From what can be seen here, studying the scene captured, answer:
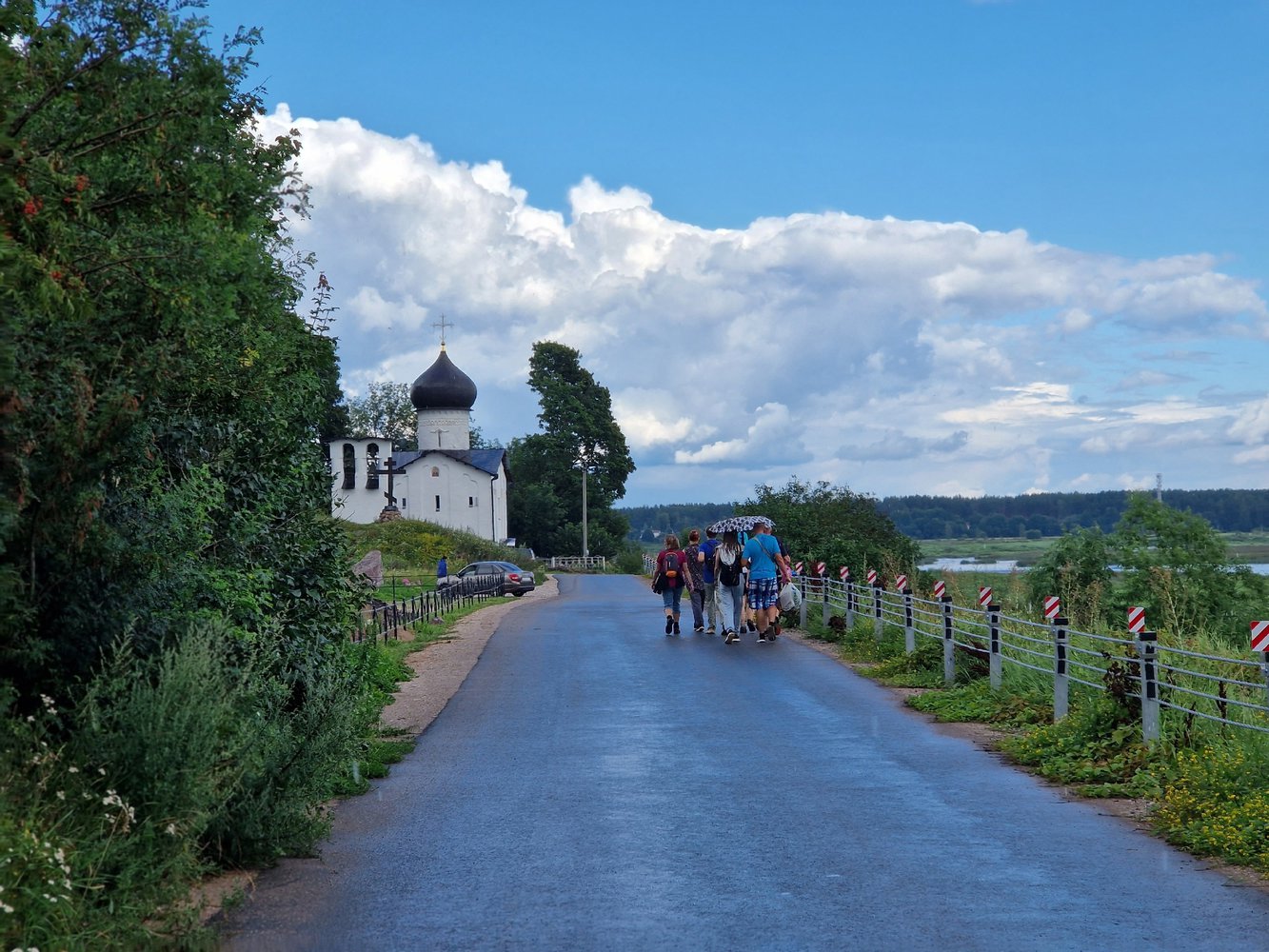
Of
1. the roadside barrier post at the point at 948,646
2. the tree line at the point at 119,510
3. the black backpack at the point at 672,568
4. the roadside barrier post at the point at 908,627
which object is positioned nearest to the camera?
the tree line at the point at 119,510

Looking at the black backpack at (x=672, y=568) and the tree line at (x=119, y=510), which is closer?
the tree line at (x=119, y=510)

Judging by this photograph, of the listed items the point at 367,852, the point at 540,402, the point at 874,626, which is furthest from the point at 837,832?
the point at 540,402

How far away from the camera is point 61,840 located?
6.27 meters

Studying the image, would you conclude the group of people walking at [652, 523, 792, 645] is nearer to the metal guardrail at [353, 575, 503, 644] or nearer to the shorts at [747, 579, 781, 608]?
the shorts at [747, 579, 781, 608]

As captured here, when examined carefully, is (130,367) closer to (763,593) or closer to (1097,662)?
(1097,662)

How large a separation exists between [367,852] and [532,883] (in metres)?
1.38

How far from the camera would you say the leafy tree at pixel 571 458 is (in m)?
106

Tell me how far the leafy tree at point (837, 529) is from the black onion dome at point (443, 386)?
69.6 m

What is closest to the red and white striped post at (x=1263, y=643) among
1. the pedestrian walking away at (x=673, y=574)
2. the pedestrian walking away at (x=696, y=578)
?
the pedestrian walking away at (x=696, y=578)

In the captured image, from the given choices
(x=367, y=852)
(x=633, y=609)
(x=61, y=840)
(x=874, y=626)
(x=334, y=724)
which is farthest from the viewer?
(x=633, y=609)

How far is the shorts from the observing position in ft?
79.8

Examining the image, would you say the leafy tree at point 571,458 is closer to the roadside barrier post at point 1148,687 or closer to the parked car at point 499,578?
the parked car at point 499,578

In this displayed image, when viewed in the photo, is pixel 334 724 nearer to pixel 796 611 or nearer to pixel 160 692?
pixel 160 692

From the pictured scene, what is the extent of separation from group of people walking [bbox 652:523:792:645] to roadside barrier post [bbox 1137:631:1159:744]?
1191cm
